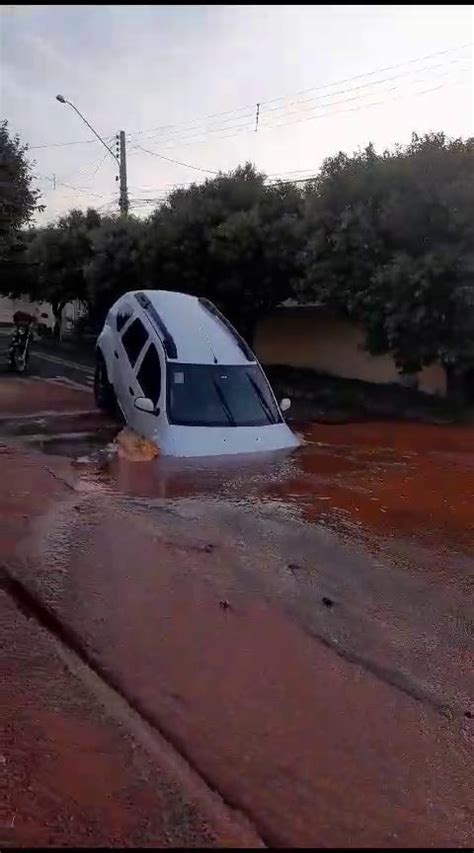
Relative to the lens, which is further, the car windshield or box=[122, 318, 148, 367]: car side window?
box=[122, 318, 148, 367]: car side window

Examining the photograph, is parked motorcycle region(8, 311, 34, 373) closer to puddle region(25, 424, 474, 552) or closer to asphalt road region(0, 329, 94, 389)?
asphalt road region(0, 329, 94, 389)

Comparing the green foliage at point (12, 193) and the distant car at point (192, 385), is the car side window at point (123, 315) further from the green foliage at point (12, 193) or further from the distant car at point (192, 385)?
the green foliage at point (12, 193)

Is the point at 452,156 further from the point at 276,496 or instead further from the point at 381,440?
the point at 276,496

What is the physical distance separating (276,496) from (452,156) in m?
9.60

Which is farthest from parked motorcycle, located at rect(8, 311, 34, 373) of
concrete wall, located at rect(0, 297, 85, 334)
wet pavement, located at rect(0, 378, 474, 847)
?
wet pavement, located at rect(0, 378, 474, 847)

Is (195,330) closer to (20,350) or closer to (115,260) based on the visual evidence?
(20,350)

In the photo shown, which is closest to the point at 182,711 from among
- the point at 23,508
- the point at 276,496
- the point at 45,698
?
the point at 45,698

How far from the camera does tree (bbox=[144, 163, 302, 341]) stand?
830 inches

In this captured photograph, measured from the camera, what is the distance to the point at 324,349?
24438 millimetres

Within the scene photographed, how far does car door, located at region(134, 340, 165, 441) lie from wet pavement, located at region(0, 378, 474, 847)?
0.89 m

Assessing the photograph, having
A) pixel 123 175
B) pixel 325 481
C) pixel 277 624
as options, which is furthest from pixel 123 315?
pixel 123 175

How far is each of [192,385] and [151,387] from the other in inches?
27.5

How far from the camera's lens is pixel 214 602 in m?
5.61

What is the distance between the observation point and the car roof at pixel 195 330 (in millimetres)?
11445
